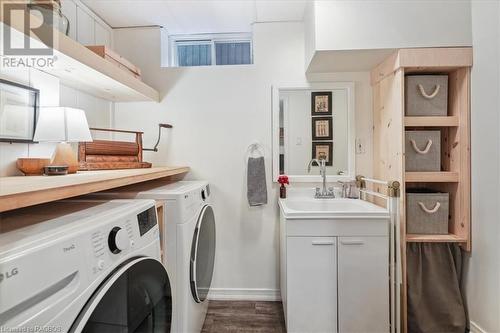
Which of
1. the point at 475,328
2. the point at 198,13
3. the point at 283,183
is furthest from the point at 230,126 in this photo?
the point at 475,328

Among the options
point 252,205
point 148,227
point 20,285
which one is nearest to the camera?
point 20,285

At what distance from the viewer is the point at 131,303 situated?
78cm

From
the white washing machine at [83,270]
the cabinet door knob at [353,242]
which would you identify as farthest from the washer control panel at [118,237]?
the cabinet door knob at [353,242]

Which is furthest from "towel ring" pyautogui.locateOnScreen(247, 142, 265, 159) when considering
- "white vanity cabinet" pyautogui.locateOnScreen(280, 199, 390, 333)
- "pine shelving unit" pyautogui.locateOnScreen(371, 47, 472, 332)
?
"pine shelving unit" pyautogui.locateOnScreen(371, 47, 472, 332)

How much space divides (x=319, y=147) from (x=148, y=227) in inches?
62.1

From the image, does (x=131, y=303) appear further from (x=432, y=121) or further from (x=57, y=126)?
(x=432, y=121)

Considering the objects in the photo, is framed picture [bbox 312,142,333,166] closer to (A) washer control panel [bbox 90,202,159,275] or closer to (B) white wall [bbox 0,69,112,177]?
(A) washer control panel [bbox 90,202,159,275]

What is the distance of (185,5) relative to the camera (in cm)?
190

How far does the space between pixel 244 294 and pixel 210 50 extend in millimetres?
2197

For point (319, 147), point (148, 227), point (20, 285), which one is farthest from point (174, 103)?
point (20, 285)

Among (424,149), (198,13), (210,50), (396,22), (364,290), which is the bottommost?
(364,290)

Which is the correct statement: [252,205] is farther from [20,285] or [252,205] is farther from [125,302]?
[20,285]

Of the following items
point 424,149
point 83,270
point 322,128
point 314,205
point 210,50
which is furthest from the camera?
point 210,50

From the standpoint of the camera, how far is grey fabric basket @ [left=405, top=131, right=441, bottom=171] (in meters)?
1.70
